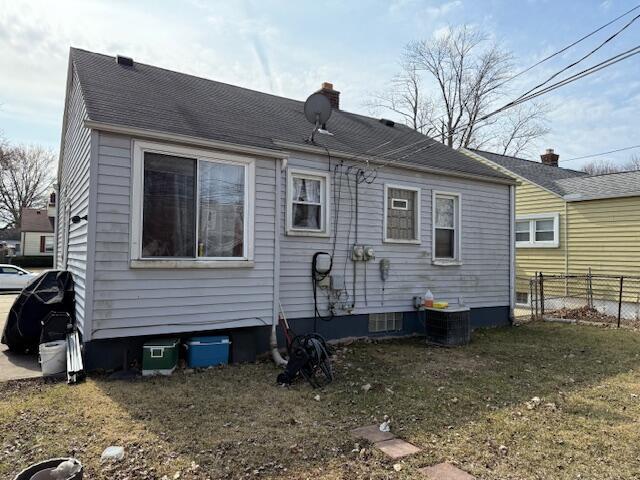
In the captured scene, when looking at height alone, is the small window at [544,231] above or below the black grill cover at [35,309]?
above

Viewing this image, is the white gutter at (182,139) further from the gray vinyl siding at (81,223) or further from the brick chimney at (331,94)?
the brick chimney at (331,94)

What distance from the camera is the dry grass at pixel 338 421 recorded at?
324 cm

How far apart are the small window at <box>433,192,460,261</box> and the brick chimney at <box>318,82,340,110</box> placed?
12.9 feet

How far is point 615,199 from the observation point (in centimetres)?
1235

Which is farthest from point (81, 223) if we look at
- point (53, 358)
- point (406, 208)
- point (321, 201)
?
point (406, 208)

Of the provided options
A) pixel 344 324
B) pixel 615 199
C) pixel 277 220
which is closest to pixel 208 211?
pixel 277 220

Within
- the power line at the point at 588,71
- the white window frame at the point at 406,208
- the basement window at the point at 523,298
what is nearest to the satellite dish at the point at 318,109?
the white window frame at the point at 406,208

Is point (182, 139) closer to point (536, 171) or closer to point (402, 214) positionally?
point (402, 214)

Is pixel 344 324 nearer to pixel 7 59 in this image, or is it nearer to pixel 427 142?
pixel 427 142

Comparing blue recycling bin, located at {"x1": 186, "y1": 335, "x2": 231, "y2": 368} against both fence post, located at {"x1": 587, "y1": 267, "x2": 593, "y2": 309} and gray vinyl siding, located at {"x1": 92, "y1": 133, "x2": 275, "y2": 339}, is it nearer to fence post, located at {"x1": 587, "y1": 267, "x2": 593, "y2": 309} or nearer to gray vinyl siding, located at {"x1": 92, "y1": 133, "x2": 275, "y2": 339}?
gray vinyl siding, located at {"x1": 92, "y1": 133, "x2": 275, "y2": 339}

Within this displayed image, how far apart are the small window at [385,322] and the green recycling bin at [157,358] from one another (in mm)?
3852

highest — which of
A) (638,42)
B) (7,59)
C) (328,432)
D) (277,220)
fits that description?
(7,59)

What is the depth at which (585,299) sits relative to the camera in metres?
12.9

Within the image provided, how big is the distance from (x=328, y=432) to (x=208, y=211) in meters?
3.47
